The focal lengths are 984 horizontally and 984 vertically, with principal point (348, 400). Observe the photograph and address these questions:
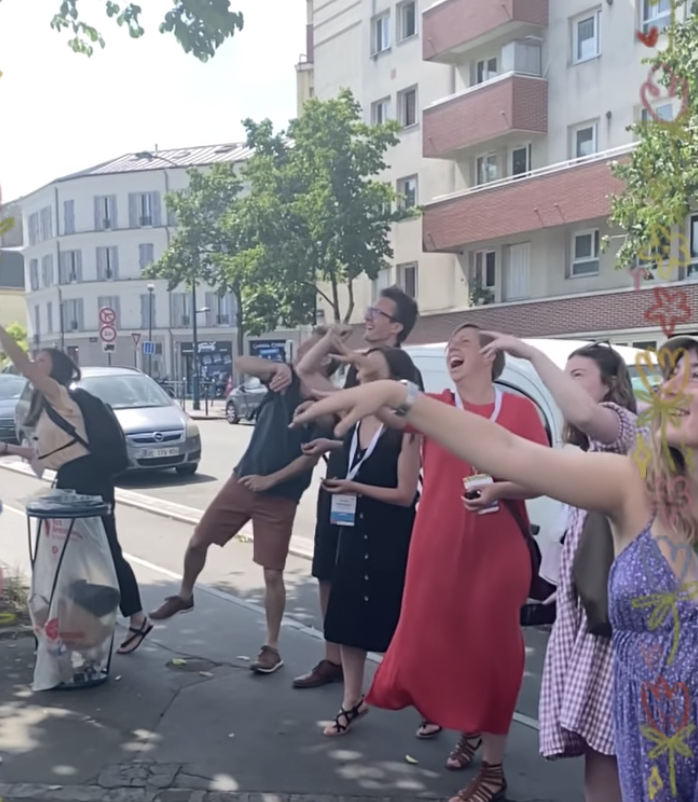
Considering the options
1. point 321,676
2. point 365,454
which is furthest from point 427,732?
point 365,454

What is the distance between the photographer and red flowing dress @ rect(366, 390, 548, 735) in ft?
12.1

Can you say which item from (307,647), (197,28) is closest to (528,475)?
(197,28)

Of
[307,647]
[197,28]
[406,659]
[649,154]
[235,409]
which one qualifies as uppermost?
[197,28]

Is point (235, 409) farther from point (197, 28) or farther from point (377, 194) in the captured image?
point (197, 28)

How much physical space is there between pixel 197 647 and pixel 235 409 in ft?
5.01

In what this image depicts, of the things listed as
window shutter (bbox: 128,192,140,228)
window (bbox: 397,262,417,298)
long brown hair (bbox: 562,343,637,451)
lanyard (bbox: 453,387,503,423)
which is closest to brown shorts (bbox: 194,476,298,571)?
window (bbox: 397,262,417,298)

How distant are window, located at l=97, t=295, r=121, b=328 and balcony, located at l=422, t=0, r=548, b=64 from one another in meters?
1.78

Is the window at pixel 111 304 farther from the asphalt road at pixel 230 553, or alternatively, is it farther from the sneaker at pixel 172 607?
the sneaker at pixel 172 607

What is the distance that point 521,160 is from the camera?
27.6 feet

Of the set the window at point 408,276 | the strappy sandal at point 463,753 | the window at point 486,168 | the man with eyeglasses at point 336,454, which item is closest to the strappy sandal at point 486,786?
the strappy sandal at point 463,753

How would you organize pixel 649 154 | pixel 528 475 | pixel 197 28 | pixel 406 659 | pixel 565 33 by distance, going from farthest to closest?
1. pixel 565 33
2. pixel 197 28
3. pixel 406 659
4. pixel 528 475
5. pixel 649 154

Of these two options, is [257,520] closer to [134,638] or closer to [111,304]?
[134,638]

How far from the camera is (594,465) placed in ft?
7.02

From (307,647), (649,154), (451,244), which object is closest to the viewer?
(649,154)
